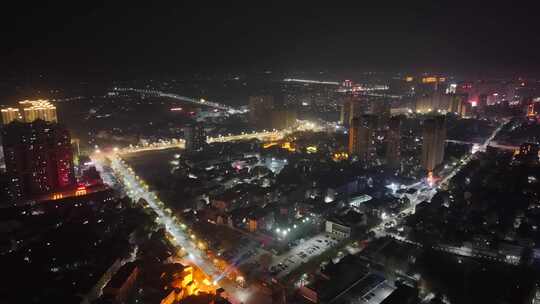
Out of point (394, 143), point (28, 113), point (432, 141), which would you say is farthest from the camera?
point (28, 113)

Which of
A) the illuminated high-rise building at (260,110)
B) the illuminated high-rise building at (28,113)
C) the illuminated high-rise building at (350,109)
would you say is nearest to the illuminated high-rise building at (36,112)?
the illuminated high-rise building at (28,113)

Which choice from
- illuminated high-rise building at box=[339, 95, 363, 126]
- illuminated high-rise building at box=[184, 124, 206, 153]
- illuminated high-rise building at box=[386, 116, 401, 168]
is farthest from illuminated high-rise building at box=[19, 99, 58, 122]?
illuminated high-rise building at box=[339, 95, 363, 126]

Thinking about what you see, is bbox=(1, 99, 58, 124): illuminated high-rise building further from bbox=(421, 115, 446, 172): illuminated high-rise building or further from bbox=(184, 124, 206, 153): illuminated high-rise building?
bbox=(421, 115, 446, 172): illuminated high-rise building

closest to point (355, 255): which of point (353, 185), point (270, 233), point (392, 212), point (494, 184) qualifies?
point (270, 233)

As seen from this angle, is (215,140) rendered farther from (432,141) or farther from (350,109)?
(432,141)

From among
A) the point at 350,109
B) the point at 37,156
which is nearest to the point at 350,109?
the point at 350,109
